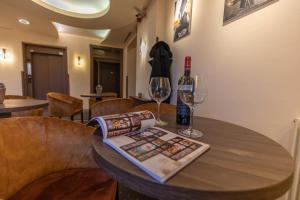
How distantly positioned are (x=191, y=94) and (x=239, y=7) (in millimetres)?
950

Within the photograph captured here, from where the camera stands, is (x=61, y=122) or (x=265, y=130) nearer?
(x=61, y=122)

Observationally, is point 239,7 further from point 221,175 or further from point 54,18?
point 54,18

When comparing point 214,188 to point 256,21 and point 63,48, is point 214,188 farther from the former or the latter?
point 63,48

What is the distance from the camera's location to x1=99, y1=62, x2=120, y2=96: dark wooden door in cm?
560

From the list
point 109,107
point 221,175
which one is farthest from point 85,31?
point 221,175

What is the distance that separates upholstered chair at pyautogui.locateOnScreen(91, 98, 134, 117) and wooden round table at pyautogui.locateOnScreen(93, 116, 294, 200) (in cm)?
109

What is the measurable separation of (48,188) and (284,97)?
51.3 inches

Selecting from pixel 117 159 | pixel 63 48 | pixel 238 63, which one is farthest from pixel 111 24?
pixel 117 159

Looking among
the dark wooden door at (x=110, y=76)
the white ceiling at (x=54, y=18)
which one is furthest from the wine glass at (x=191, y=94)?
the dark wooden door at (x=110, y=76)

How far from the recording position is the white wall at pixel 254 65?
849 mm

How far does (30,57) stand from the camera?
4488mm

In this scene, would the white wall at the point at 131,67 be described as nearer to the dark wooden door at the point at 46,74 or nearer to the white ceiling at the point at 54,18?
the white ceiling at the point at 54,18

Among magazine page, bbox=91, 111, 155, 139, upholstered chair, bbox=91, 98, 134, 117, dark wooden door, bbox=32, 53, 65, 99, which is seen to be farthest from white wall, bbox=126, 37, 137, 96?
magazine page, bbox=91, 111, 155, 139

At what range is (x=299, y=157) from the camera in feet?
2.50
